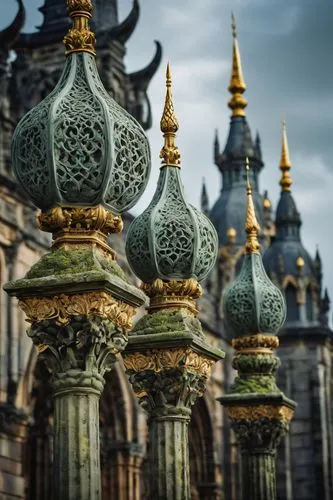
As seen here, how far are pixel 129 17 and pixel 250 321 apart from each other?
60.3 ft

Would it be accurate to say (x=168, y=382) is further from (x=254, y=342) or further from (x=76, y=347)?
(x=254, y=342)

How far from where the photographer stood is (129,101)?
1630 inches

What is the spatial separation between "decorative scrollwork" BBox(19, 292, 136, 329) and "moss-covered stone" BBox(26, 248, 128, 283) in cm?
24

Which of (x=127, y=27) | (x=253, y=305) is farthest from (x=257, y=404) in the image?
(x=127, y=27)

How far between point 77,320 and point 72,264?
1.82ft

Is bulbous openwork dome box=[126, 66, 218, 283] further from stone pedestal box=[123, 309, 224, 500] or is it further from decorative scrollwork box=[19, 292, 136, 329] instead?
decorative scrollwork box=[19, 292, 136, 329]

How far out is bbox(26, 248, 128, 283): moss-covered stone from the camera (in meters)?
14.8

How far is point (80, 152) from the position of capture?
15.0 metres

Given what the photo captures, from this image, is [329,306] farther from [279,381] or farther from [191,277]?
[191,277]

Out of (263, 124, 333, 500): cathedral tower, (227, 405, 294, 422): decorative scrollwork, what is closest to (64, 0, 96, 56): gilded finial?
(227, 405, 294, 422): decorative scrollwork

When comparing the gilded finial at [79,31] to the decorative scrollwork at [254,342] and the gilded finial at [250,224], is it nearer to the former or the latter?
the gilded finial at [250,224]

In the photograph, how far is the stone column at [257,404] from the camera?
22.7 m

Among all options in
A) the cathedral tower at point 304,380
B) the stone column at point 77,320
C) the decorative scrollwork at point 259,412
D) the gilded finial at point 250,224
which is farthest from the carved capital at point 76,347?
the cathedral tower at point 304,380

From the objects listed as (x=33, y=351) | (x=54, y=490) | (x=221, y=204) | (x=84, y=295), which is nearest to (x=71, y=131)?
(x=84, y=295)
